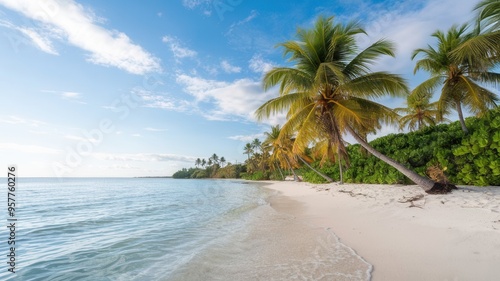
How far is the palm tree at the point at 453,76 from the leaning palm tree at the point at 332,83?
346cm

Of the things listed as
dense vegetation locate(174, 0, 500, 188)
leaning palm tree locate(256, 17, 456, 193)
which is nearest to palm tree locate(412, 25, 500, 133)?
dense vegetation locate(174, 0, 500, 188)

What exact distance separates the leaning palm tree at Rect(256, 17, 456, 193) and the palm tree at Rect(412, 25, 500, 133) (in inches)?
136

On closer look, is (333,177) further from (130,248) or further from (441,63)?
(130,248)

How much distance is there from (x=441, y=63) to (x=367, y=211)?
949 cm

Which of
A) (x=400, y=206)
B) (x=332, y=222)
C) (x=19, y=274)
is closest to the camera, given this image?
(x=19, y=274)

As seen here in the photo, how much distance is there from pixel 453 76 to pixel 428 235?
34.1ft

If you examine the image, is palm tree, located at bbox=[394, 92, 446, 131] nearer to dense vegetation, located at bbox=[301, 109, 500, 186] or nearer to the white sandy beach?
dense vegetation, located at bbox=[301, 109, 500, 186]

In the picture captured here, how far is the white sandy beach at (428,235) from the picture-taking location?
3.11m

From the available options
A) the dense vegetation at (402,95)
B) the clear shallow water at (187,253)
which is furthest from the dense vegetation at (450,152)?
the clear shallow water at (187,253)

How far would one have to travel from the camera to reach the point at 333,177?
21.3 meters

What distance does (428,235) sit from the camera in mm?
4477

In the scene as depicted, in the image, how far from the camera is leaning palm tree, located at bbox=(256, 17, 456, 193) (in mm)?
9758

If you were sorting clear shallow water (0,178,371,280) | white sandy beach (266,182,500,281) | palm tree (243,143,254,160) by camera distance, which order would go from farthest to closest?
palm tree (243,143,254,160) < clear shallow water (0,178,371,280) < white sandy beach (266,182,500,281)

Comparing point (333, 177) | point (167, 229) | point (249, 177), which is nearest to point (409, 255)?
point (167, 229)
